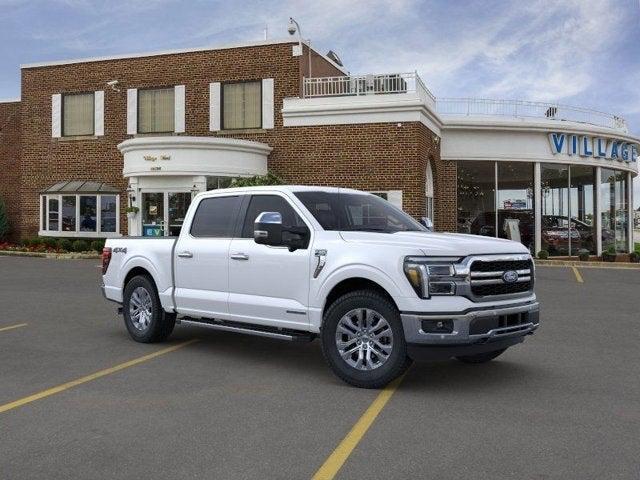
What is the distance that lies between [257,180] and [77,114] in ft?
34.5

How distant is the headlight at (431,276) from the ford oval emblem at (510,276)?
2.09 ft

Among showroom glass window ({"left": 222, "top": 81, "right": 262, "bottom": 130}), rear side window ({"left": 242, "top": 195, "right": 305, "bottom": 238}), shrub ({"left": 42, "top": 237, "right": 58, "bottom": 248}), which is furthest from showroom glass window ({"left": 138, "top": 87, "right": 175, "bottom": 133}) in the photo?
rear side window ({"left": 242, "top": 195, "right": 305, "bottom": 238})

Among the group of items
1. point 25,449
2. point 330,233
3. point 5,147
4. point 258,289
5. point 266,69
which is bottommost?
point 25,449

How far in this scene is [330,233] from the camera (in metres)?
6.68

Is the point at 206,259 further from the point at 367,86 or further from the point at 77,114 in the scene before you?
the point at 77,114

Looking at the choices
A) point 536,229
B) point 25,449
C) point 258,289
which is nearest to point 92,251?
point 536,229

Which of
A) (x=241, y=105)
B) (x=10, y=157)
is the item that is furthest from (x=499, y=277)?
(x=10, y=157)

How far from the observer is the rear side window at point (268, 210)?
23.5 feet

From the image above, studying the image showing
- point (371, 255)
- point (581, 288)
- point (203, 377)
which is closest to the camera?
point (371, 255)

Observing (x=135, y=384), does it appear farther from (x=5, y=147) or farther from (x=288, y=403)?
(x=5, y=147)

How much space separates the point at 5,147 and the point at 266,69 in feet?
44.4

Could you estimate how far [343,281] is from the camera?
643 cm

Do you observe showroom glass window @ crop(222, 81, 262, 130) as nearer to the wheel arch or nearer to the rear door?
the rear door

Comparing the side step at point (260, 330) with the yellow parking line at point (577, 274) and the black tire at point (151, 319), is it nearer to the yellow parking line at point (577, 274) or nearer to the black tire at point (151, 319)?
the black tire at point (151, 319)
